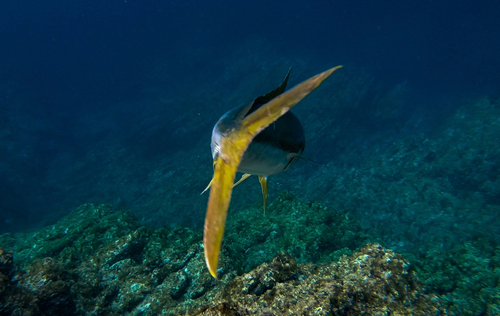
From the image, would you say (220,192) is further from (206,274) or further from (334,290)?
(206,274)

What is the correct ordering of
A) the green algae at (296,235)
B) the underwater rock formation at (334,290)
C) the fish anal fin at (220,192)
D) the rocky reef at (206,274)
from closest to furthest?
the fish anal fin at (220,192) → the underwater rock formation at (334,290) → the rocky reef at (206,274) → the green algae at (296,235)

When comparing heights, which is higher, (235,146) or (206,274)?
(235,146)

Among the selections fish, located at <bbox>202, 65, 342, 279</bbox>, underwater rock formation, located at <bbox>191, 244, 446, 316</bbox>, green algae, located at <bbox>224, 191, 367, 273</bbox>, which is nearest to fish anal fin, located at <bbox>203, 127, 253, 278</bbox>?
fish, located at <bbox>202, 65, 342, 279</bbox>

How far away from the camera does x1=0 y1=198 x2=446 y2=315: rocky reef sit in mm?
2172

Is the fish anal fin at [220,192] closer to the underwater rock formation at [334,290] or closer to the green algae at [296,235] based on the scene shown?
the underwater rock formation at [334,290]

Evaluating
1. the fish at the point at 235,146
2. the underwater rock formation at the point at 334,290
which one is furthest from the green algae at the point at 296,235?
the fish at the point at 235,146

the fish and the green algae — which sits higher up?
the fish

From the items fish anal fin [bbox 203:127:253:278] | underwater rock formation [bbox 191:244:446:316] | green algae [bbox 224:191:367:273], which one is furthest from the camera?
green algae [bbox 224:191:367:273]

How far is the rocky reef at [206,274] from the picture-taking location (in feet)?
7.13

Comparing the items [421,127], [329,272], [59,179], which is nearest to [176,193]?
[329,272]

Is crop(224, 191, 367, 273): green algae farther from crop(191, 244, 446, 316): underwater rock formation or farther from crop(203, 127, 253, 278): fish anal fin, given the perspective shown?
crop(203, 127, 253, 278): fish anal fin

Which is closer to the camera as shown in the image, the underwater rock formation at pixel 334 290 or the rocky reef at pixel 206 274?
the underwater rock formation at pixel 334 290

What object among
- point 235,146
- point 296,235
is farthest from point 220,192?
point 296,235

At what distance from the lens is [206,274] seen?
12.6ft
